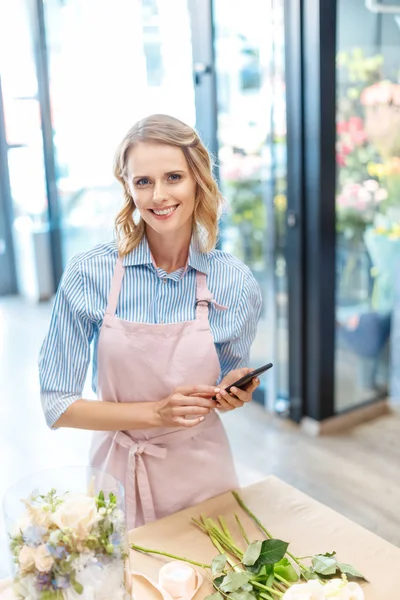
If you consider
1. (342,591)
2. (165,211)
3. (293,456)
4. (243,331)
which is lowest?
(293,456)

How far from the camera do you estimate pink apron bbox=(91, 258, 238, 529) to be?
141 centimetres

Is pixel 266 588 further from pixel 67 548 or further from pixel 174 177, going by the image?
pixel 174 177

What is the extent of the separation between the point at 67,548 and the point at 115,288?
649 mm

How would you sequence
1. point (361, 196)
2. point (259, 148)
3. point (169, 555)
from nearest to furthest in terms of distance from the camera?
point (169, 555) < point (361, 196) < point (259, 148)

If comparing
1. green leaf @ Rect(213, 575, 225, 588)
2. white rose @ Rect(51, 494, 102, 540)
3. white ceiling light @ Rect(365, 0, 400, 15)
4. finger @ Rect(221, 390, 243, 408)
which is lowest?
green leaf @ Rect(213, 575, 225, 588)

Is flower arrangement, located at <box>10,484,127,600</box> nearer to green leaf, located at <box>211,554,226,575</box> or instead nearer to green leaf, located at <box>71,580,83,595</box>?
→ green leaf, located at <box>71,580,83,595</box>

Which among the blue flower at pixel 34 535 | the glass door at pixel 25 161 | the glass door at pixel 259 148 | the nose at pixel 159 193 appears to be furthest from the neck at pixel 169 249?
the glass door at pixel 25 161

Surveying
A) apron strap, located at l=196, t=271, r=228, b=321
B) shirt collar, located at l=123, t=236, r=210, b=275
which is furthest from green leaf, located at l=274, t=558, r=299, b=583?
shirt collar, located at l=123, t=236, r=210, b=275

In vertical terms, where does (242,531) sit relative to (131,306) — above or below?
below

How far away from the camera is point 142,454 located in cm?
149

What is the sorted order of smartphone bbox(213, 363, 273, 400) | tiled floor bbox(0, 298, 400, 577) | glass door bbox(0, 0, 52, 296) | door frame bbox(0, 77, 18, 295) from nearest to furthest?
smartphone bbox(213, 363, 273, 400) < tiled floor bbox(0, 298, 400, 577) < glass door bbox(0, 0, 52, 296) < door frame bbox(0, 77, 18, 295)

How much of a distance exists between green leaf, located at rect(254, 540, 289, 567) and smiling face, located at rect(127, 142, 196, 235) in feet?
2.15

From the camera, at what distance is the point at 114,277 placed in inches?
56.2

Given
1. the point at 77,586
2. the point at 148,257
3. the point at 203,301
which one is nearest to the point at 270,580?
the point at 77,586
